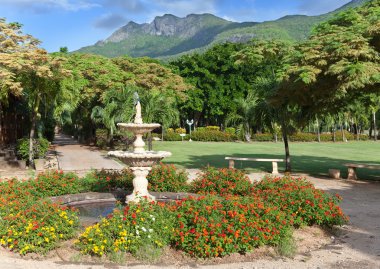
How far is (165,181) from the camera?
12.9 m

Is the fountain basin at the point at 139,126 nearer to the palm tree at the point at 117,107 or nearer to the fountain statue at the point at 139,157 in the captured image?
the fountain statue at the point at 139,157

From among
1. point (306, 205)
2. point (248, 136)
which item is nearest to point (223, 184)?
point (306, 205)

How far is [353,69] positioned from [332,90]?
2479 millimetres

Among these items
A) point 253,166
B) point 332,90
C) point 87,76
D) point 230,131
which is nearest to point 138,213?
point 332,90

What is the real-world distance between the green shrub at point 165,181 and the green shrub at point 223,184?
16.7 inches

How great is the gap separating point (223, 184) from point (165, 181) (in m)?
1.91

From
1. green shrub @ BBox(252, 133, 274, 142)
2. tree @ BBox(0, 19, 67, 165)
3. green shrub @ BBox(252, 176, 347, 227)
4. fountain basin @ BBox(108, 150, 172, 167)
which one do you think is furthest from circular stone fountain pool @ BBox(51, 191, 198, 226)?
green shrub @ BBox(252, 133, 274, 142)

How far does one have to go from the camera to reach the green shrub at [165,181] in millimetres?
12734

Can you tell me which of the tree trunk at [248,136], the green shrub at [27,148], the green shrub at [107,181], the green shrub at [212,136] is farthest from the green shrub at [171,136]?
the green shrub at [107,181]

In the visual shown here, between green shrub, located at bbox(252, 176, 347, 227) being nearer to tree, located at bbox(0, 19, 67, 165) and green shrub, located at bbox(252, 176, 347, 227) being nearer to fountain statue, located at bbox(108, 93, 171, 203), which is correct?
fountain statue, located at bbox(108, 93, 171, 203)

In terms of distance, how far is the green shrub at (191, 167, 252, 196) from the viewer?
12102mm

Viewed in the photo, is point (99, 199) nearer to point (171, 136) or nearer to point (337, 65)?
point (337, 65)

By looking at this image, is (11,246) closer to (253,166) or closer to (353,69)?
(353,69)

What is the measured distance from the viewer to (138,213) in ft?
26.3
